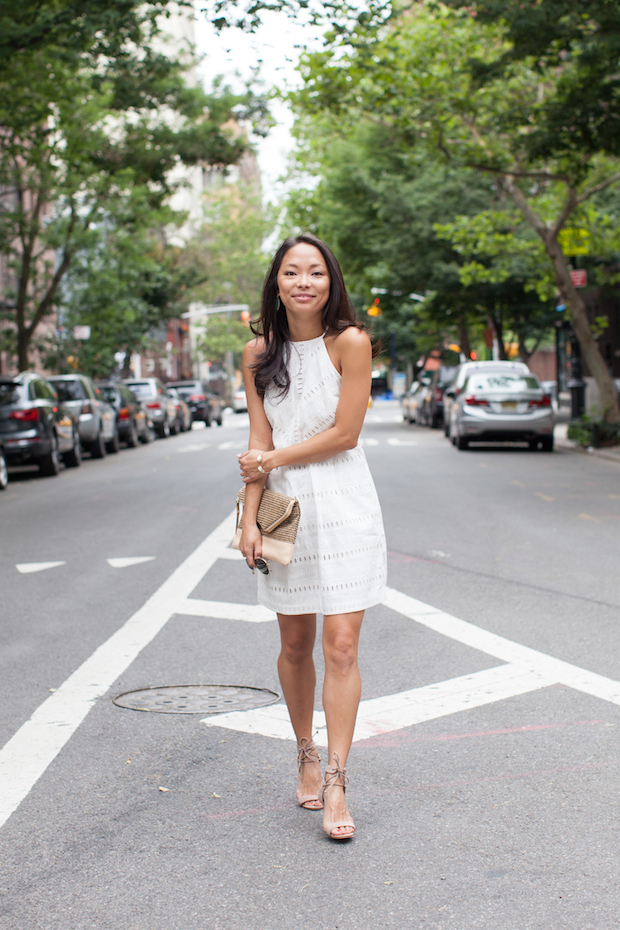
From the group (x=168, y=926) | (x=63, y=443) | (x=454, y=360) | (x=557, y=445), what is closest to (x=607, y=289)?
(x=557, y=445)

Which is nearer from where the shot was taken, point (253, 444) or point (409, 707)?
point (253, 444)

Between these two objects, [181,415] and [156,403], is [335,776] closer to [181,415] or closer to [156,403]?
[156,403]

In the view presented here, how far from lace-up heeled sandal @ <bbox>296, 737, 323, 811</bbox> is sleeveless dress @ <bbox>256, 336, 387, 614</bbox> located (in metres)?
0.47

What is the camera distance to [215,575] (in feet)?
28.7

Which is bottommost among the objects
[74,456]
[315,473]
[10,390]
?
[74,456]

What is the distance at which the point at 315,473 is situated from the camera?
3848 millimetres

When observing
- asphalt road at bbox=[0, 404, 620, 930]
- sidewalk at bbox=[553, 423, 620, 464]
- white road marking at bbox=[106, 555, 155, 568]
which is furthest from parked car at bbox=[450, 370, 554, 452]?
white road marking at bbox=[106, 555, 155, 568]

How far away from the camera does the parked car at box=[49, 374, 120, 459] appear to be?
23922 millimetres

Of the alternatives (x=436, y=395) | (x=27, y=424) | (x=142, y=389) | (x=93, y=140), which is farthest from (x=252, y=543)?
(x=142, y=389)

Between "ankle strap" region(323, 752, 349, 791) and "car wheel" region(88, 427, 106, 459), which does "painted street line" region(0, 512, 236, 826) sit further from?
"car wheel" region(88, 427, 106, 459)

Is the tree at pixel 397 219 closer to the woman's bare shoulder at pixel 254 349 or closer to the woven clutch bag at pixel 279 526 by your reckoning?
the woman's bare shoulder at pixel 254 349

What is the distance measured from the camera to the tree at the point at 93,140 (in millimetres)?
A: 22062

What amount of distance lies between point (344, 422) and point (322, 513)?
1.00 ft

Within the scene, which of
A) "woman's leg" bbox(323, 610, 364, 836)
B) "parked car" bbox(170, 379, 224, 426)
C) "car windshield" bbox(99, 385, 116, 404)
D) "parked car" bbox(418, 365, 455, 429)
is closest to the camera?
"woman's leg" bbox(323, 610, 364, 836)
